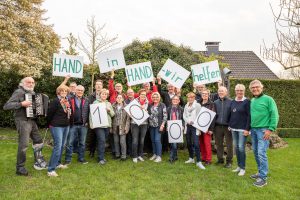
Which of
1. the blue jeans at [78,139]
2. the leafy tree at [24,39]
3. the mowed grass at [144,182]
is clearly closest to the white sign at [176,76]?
the mowed grass at [144,182]

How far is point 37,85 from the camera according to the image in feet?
49.7

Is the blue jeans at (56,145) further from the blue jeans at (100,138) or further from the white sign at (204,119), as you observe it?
the white sign at (204,119)

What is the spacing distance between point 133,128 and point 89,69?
5.70 meters

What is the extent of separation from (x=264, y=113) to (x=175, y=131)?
2.61 metres

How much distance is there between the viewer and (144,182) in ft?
22.6

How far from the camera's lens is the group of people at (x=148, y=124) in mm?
6952

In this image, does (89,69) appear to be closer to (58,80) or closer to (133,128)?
(58,80)

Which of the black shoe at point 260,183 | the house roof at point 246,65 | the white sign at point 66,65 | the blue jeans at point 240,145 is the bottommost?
the black shoe at point 260,183

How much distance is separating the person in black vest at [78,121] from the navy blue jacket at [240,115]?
3.76 m

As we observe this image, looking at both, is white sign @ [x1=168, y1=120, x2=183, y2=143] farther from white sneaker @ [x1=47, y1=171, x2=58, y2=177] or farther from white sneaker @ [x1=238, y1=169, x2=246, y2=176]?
white sneaker @ [x1=47, y1=171, x2=58, y2=177]

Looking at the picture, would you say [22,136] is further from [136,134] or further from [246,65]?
[246,65]

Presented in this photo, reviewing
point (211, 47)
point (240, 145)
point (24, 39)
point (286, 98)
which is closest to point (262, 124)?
point (240, 145)

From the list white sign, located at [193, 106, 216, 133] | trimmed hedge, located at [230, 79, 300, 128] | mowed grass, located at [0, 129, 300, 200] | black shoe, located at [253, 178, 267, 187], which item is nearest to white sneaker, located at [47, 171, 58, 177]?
mowed grass, located at [0, 129, 300, 200]

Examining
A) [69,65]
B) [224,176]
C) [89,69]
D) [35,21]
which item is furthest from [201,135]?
[35,21]
